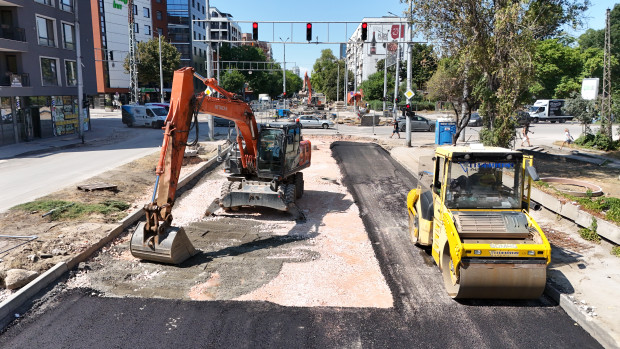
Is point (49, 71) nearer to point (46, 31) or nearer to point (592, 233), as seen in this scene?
point (46, 31)

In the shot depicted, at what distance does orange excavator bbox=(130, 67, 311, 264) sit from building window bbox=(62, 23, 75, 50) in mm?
27669

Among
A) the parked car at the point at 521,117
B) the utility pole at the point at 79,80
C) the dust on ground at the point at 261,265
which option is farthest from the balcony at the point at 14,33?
the parked car at the point at 521,117

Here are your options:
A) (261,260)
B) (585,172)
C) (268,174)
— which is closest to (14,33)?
(268,174)

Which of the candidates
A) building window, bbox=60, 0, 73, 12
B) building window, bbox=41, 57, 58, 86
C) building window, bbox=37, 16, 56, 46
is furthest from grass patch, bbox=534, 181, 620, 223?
building window, bbox=60, 0, 73, 12

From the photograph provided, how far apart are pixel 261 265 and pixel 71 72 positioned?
109ft

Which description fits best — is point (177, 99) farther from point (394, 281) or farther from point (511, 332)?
point (511, 332)

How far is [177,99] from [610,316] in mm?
8810

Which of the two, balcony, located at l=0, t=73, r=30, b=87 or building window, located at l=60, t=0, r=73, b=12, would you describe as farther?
building window, located at l=60, t=0, r=73, b=12

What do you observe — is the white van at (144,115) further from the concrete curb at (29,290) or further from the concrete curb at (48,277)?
the concrete curb at (29,290)

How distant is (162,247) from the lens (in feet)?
30.5

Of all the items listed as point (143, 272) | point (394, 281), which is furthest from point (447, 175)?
point (143, 272)

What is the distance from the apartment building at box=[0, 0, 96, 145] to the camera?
29.7m

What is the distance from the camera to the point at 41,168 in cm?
Result: 2120

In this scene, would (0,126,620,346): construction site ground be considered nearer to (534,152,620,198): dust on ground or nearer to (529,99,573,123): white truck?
(534,152,620,198): dust on ground
